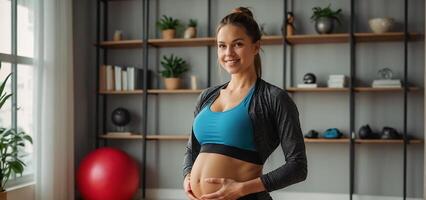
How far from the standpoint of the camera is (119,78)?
500 cm

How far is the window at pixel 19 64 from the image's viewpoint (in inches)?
159

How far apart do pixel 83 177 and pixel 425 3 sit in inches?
136

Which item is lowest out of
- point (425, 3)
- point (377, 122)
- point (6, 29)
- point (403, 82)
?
point (377, 122)

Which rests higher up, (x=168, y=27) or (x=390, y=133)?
(x=168, y=27)

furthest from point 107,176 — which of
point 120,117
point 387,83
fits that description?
point 387,83

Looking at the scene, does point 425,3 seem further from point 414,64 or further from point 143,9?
point 143,9

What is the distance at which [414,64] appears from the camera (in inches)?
182

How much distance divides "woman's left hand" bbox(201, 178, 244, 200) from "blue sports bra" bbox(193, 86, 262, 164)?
8 cm

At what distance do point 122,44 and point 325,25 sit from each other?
2039 mm

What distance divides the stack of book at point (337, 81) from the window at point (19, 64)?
2.68 meters

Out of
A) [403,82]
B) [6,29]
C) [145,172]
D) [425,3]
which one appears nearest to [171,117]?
[145,172]

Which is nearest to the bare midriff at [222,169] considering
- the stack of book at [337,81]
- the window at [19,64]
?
the window at [19,64]

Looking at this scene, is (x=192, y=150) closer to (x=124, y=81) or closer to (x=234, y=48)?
(x=234, y=48)

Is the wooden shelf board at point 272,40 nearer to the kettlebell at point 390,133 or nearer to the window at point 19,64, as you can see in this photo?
the kettlebell at point 390,133
